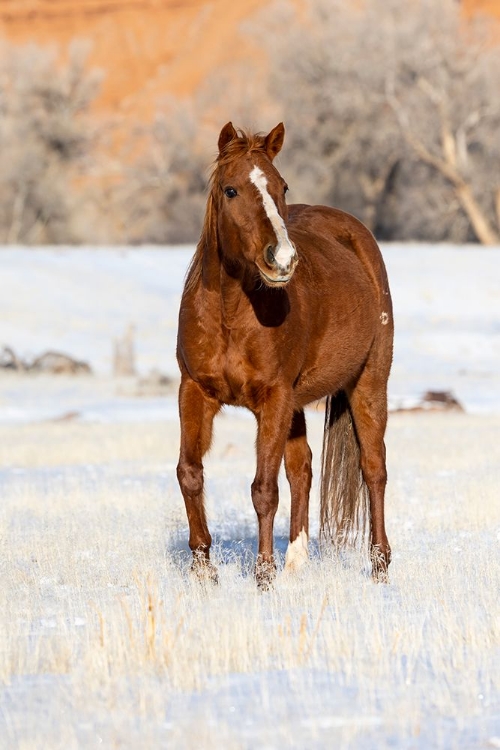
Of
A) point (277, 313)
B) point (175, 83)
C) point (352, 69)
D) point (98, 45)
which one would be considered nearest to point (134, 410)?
point (277, 313)

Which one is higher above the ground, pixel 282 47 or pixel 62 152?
pixel 282 47

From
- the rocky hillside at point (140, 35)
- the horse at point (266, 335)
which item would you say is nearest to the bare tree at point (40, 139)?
the horse at point (266, 335)

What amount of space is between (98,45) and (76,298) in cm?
10246

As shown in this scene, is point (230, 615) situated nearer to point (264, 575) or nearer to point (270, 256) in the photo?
point (264, 575)

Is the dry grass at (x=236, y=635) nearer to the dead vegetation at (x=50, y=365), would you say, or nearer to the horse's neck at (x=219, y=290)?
the horse's neck at (x=219, y=290)

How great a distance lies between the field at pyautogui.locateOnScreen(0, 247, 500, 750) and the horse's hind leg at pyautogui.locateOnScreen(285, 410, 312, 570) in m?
0.25

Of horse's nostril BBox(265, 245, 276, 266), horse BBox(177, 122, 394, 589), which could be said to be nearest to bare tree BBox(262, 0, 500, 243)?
horse BBox(177, 122, 394, 589)

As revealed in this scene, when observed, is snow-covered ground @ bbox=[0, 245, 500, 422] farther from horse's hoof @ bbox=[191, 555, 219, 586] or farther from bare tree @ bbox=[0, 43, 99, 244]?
horse's hoof @ bbox=[191, 555, 219, 586]

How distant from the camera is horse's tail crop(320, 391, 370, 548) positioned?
23.8 feet

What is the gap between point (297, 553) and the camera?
6.76 metres

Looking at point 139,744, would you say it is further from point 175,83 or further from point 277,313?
point 175,83

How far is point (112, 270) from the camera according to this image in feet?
121

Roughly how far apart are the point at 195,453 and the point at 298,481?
132 centimetres

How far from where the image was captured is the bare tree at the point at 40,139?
48.4m
